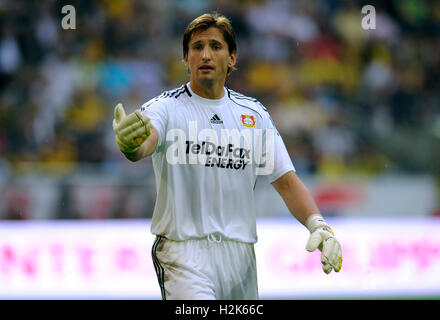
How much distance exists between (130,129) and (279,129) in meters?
8.09

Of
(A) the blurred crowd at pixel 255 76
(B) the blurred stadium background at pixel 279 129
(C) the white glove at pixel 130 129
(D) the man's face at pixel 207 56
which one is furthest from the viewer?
(A) the blurred crowd at pixel 255 76

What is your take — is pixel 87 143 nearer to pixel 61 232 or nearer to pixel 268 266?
pixel 61 232

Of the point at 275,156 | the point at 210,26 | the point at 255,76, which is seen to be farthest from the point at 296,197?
the point at 255,76

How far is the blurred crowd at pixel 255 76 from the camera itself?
11.9 m

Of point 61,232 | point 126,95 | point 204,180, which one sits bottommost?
point 61,232

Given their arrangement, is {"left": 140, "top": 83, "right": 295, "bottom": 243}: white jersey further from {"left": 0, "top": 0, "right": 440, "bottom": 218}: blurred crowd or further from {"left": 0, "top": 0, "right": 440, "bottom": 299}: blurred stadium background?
{"left": 0, "top": 0, "right": 440, "bottom": 218}: blurred crowd

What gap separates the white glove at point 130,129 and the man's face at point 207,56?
0.80 m

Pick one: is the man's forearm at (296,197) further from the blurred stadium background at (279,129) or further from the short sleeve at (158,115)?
the blurred stadium background at (279,129)

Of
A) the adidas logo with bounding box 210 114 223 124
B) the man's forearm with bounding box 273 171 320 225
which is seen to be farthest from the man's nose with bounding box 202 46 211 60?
the man's forearm with bounding box 273 171 320 225

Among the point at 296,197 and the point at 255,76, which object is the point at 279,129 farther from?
the point at 296,197

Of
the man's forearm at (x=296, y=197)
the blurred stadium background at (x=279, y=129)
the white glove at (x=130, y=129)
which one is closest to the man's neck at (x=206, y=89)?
the man's forearm at (x=296, y=197)

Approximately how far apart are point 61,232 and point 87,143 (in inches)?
65.2
